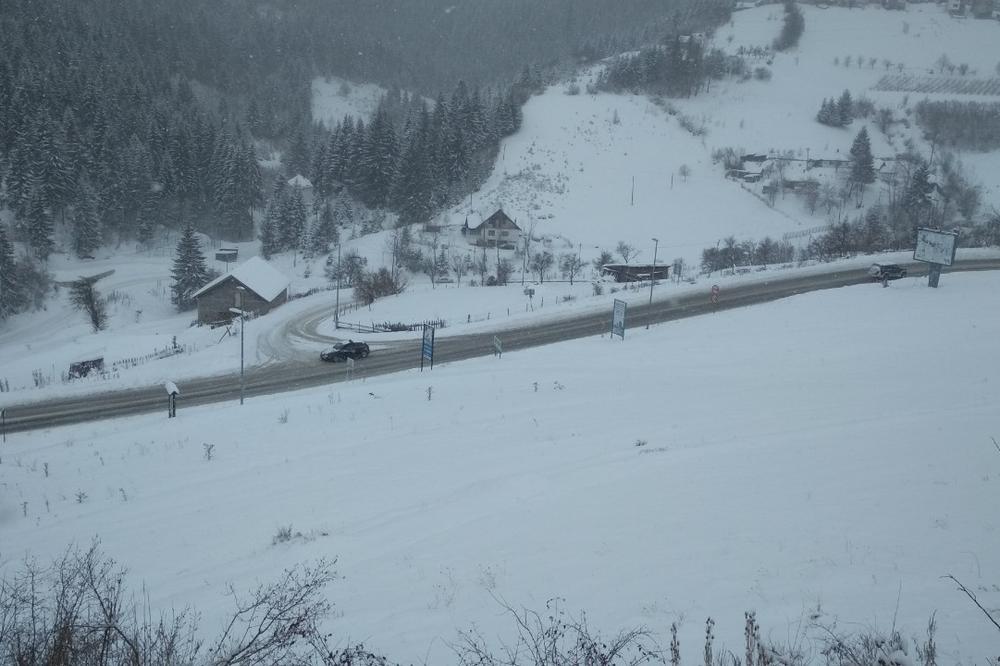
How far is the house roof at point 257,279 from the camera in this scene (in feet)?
151

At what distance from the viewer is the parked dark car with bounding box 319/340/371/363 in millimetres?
29672

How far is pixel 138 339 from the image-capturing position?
127ft

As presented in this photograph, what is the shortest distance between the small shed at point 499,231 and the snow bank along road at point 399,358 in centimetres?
2858

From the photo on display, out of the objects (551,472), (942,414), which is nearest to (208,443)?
(551,472)

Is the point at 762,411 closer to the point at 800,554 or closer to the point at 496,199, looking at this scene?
the point at 800,554

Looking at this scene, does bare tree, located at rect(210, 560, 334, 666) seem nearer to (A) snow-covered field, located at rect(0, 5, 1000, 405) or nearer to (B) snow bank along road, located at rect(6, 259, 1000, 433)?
(B) snow bank along road, located at rect(6, 259, 1000, 433)

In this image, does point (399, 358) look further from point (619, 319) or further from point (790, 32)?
point (790, 32)

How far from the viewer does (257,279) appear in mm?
47469

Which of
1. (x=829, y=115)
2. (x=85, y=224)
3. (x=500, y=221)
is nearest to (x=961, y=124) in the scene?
(x=829, y=115)

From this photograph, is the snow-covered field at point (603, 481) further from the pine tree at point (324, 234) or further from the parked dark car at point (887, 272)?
the pine tree at point (324, 234)

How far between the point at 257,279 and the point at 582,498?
4335 cm

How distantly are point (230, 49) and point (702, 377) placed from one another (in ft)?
442

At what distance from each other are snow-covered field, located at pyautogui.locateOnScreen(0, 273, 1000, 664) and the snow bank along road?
392 centimetres

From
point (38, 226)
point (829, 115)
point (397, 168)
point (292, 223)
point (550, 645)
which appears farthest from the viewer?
point (829, 115)
